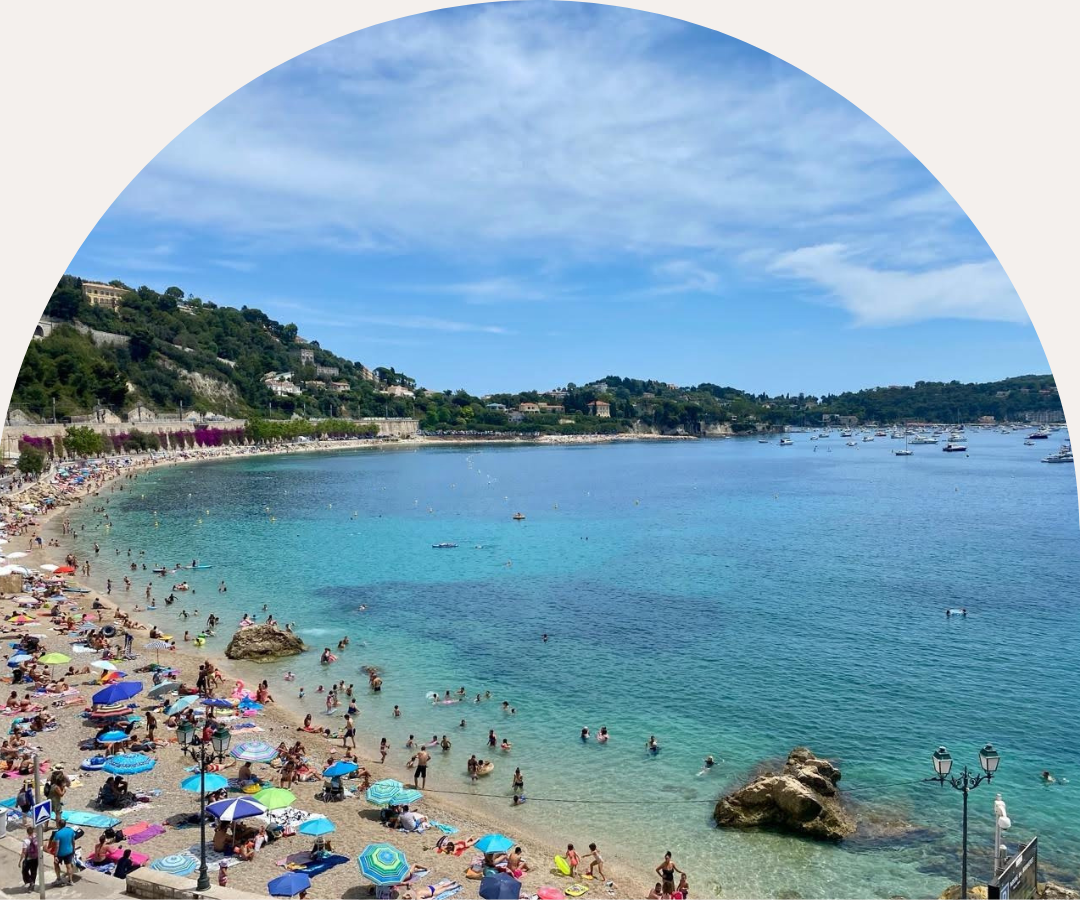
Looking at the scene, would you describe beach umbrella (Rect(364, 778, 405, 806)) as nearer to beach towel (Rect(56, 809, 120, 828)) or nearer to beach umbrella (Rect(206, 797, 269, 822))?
beach umbrella (Rect(206, 797, 269, 822))

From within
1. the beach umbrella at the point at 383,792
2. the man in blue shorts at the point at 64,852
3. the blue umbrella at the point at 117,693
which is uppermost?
the man in blue shorts at the point at 64,852

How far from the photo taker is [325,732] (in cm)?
1884

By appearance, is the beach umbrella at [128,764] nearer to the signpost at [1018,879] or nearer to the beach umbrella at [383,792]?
the beach umbrella at [383,792]

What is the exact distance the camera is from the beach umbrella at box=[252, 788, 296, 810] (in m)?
12.9

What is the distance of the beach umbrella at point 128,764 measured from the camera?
46.5ft

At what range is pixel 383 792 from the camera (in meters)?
14.1

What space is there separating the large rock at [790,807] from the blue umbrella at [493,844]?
174 inches

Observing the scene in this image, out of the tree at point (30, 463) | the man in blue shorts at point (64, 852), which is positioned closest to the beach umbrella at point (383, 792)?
Result: the man in blue shorts at point (64, 852)

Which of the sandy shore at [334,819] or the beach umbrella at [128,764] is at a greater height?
the beach umbrella at [128,764]

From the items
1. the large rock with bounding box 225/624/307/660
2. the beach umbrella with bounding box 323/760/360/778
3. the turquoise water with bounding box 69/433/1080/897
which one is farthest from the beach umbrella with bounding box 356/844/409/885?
the large rock with bounding box 225/624/307/660

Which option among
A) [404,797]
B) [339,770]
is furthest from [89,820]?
[404,797]

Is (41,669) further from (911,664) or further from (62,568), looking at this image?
(911,664)

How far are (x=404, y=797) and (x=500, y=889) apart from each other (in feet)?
13.9

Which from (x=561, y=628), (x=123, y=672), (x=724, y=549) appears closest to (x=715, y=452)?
(x=724, y=549)
